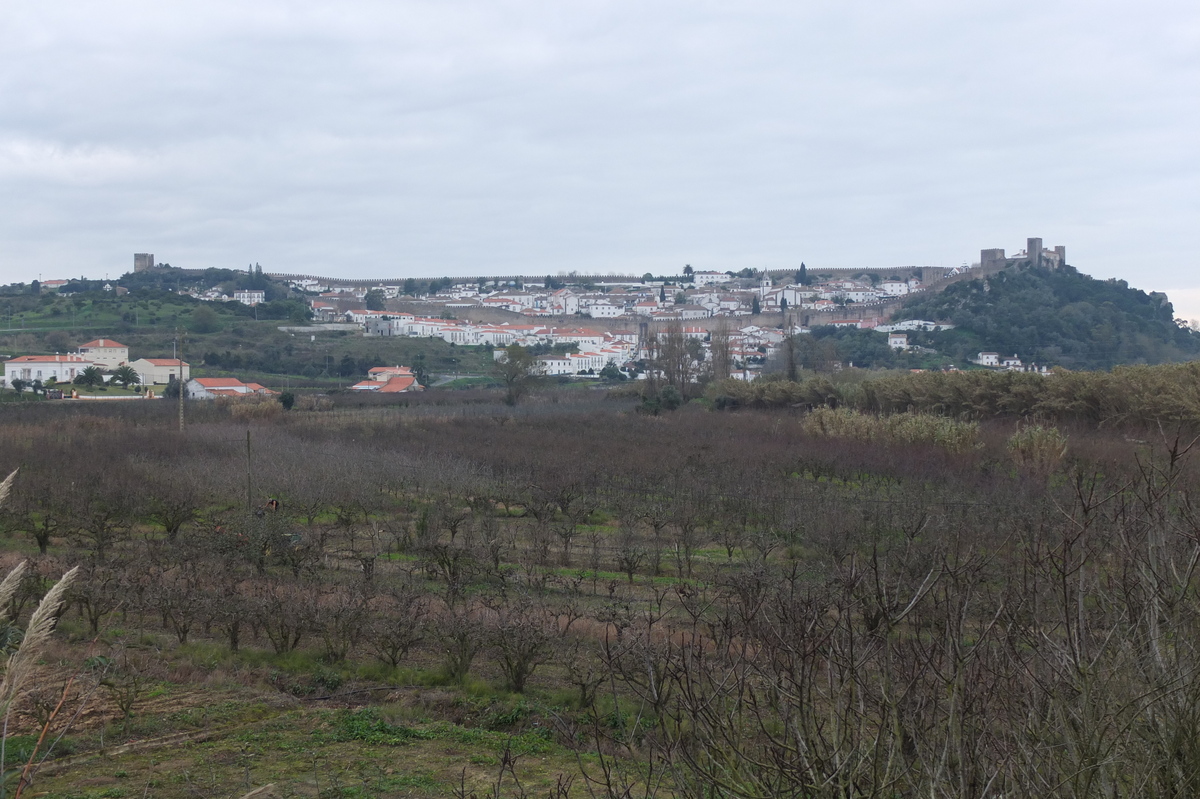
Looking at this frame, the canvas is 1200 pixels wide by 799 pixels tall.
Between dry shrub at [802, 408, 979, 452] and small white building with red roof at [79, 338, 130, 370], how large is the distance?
4661 centimetres

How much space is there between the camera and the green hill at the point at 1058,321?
62406mm

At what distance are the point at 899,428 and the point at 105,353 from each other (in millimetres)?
52615

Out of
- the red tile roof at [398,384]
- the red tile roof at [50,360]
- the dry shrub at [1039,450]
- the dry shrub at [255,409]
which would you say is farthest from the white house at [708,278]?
the dry shrub at [1039,450]

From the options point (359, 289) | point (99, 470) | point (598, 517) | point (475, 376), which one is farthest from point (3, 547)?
point (359, 289)

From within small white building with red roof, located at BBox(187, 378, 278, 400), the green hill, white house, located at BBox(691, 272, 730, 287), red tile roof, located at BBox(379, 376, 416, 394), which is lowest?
red tile roof, located at BBox(379, 376, 416, 394)

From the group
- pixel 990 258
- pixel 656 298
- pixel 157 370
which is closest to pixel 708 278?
pixel 656 298

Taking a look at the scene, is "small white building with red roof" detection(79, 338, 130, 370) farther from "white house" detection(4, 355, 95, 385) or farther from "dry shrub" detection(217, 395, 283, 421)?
"dry shrub" detection(217, 395, 283, 421)

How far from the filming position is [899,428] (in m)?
23.4

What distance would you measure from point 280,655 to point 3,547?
23.5ft

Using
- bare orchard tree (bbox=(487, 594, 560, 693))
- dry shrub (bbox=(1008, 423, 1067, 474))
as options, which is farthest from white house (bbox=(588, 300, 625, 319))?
bare orchard tree (bbox=(487, 594, 560, 693))

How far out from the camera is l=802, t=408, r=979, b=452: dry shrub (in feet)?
70.8

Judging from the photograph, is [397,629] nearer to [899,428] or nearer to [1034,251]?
[899,428]

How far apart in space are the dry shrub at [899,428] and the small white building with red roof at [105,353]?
46608 mm

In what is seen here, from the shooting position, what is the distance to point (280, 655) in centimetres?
882
